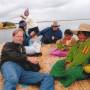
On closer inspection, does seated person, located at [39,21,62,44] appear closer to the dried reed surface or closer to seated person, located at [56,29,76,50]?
the dried reed surface

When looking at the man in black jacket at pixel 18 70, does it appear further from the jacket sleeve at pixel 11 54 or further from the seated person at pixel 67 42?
the seated person at pixel 67 42

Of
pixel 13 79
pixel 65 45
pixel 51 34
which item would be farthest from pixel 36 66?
pixel 51 34

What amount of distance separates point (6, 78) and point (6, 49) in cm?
47

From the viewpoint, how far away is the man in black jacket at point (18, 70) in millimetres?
5137

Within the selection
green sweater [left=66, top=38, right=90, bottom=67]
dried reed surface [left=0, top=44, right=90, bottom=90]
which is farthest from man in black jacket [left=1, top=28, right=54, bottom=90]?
green sweater [left=66, top=38, right=90, bottom=67]

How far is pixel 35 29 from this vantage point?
30.3ft

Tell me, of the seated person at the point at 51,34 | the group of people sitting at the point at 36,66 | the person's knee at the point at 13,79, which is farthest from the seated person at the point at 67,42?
the person's knee at the point at 13,79

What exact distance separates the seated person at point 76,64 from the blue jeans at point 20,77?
9.2 inches

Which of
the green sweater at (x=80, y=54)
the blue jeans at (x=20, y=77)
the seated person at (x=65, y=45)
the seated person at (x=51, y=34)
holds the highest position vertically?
the green sweater at (x=80, y=54)

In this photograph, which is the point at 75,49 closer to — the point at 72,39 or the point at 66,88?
the point at 66,88

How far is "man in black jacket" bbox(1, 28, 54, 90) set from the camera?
5.14m

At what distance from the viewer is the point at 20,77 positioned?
537 centimetres

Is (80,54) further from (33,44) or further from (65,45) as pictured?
(65,45)

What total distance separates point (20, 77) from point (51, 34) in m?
3.98
